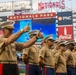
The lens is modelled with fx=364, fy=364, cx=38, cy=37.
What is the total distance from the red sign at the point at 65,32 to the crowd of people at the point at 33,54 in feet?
77.1

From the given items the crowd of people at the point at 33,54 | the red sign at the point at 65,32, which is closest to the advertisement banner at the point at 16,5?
the red sign at the point at 65,32

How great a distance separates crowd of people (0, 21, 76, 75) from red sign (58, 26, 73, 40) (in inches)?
925

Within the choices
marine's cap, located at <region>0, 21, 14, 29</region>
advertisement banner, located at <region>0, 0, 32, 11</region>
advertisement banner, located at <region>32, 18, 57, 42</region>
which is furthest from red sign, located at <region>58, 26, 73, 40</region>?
marine's cap, located at <region>0, 21, 14, 29</region>

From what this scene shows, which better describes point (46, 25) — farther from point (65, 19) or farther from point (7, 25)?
point (7, 25)

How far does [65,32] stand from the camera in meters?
35.8

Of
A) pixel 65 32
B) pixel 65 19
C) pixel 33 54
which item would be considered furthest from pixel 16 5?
pixel 33 54

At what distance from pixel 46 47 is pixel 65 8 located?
33248 mm

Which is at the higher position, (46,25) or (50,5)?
(46,25)

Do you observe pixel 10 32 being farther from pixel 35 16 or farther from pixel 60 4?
pixel 60 4

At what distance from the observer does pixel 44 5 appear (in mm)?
41656

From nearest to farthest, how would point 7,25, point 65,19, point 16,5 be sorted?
point 7,25
point 65,19
point 16,5

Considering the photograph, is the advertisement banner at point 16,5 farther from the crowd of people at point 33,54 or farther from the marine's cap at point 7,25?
the marine's cap at point 7,25

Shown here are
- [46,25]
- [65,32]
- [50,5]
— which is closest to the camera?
[46,25]

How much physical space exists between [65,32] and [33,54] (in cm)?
2695
